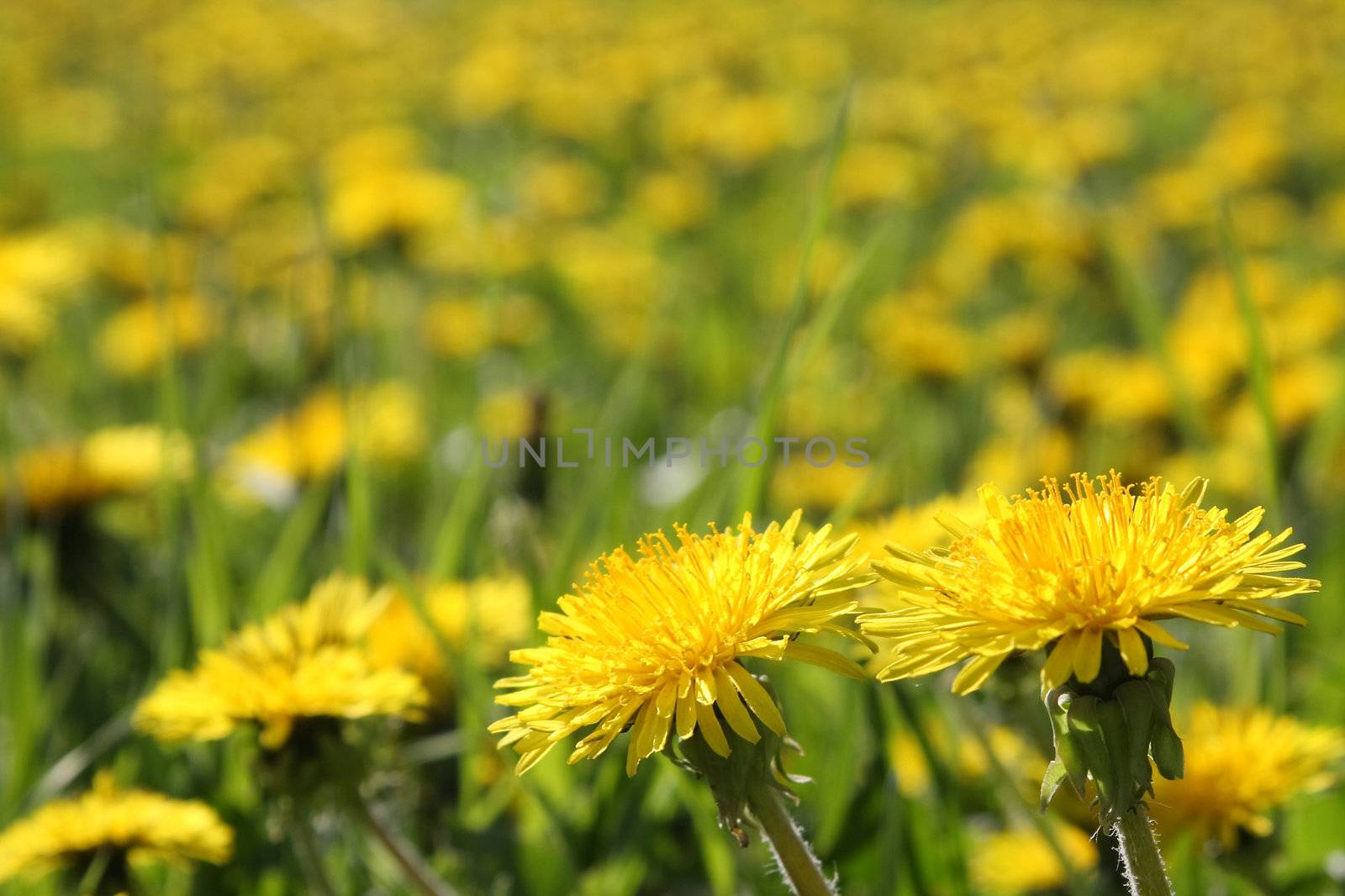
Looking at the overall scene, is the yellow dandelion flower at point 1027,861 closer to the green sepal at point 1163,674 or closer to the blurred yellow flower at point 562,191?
the green sepal at point 1163,674

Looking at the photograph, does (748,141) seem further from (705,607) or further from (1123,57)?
(705,607)

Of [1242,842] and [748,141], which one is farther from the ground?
[748,141]

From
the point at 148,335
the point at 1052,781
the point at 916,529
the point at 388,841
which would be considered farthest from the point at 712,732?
the point at 148,335

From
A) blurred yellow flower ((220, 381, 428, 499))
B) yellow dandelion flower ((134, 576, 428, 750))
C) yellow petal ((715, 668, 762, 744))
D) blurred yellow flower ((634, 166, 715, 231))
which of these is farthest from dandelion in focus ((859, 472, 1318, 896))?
blurred yellow flower ((634, 166, 715, 231))

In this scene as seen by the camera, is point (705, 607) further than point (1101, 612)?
Yes

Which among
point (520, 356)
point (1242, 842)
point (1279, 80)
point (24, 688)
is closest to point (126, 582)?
point (24, 688)

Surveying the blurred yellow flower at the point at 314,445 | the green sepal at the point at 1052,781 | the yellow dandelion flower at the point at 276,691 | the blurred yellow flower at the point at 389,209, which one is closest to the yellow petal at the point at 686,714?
the green sepal at the point at 1052,781

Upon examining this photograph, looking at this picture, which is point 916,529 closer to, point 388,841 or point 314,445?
point 388,841
